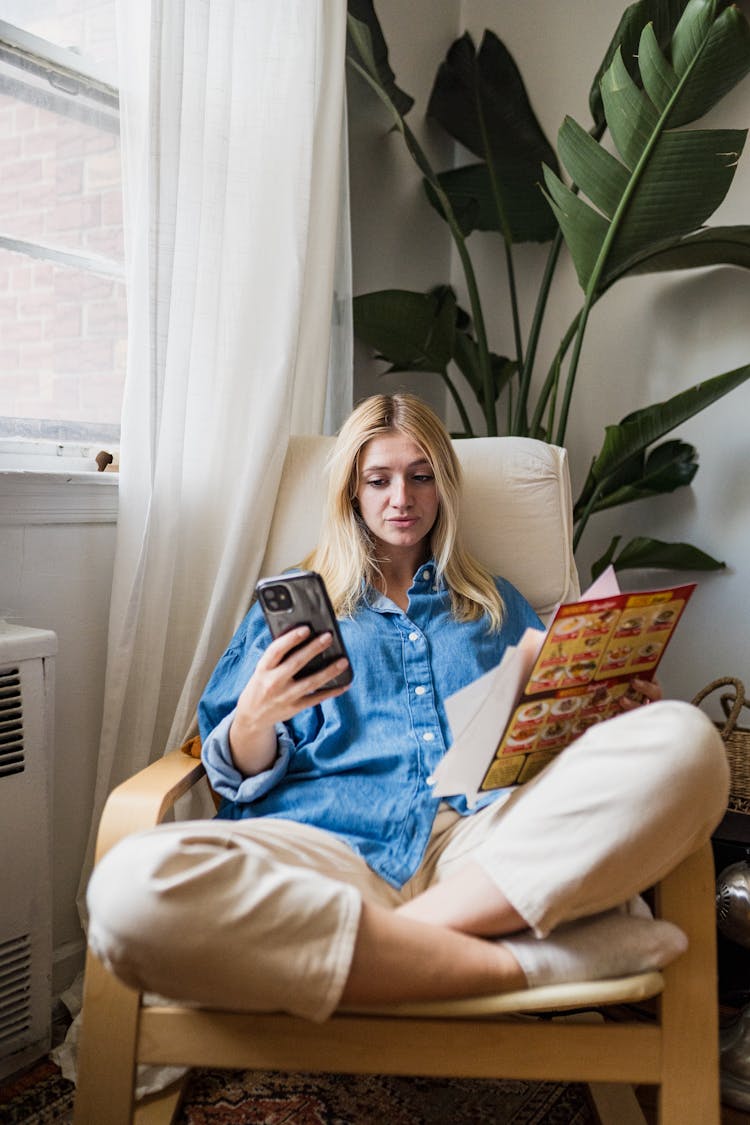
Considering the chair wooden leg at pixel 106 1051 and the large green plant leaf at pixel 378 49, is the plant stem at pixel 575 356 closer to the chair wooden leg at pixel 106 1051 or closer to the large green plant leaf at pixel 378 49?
the large green plant leaf at pixel 378 49

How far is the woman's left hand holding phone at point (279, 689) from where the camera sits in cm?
111

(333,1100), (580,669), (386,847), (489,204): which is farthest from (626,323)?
(333,1100)

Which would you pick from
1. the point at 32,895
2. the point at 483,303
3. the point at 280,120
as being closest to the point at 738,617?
the point at 483,303

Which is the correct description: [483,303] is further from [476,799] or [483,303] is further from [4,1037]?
[4,1037]

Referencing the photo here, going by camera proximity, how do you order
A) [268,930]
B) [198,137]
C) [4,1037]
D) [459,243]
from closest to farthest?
[268,930] → [4,1037] → [198,137] → [459,243]

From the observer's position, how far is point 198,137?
1.52 meters

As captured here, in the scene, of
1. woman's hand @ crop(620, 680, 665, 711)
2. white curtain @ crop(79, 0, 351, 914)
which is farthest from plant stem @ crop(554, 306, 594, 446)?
woman's hand @ crop(620, 680, 665, 711)

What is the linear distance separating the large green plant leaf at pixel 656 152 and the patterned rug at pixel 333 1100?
1369 mm

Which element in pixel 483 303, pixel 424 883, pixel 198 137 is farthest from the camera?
pixel 483 303

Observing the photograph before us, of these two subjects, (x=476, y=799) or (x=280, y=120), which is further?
(x=280, y=120)

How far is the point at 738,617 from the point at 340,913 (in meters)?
1.54

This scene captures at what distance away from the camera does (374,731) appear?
4.22 feet

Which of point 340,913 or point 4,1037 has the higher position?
point 340,913

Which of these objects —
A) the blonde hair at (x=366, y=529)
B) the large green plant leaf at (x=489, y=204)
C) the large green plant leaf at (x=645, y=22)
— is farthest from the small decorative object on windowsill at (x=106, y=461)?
the large green plant leaf at (x=645, y=22)
